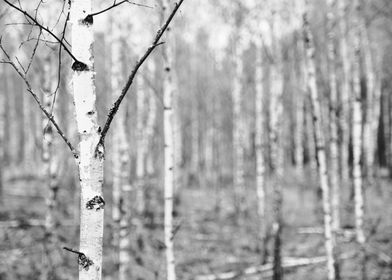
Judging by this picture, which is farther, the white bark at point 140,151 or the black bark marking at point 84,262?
the white bark at point 140,151

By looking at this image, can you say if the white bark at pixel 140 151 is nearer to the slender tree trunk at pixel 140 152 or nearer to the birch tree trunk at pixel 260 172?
Answer: the slender tree trunk at pixel 140 152

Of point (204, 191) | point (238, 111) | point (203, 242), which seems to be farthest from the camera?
point (204, 191)

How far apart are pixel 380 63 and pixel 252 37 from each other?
1016cm

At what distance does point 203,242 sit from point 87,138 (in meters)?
7.54

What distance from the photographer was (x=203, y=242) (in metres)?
9.44

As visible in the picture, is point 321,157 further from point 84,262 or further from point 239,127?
point 239,127

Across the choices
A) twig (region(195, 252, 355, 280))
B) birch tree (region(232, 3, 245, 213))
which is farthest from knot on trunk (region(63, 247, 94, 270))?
birch tree (region(232, 3, 245, 213))

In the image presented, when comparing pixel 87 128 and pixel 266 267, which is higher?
pixel 87 128

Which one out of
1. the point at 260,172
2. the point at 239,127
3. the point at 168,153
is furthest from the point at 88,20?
the point at 239,127

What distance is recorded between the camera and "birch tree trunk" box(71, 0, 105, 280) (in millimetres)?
2371

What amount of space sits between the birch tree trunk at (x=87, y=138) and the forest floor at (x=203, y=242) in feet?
6.87

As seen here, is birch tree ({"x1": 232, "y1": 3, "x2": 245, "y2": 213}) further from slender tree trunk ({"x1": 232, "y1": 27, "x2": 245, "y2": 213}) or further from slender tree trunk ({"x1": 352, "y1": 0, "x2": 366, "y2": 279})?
slender tree trunk ({"x1": 352, "y1": 0, "x2": 366, "y2": 279})

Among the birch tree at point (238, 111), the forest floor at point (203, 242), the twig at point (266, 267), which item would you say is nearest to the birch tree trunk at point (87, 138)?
the forest floor at point (203, 242)

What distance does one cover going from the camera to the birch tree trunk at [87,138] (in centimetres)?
237
